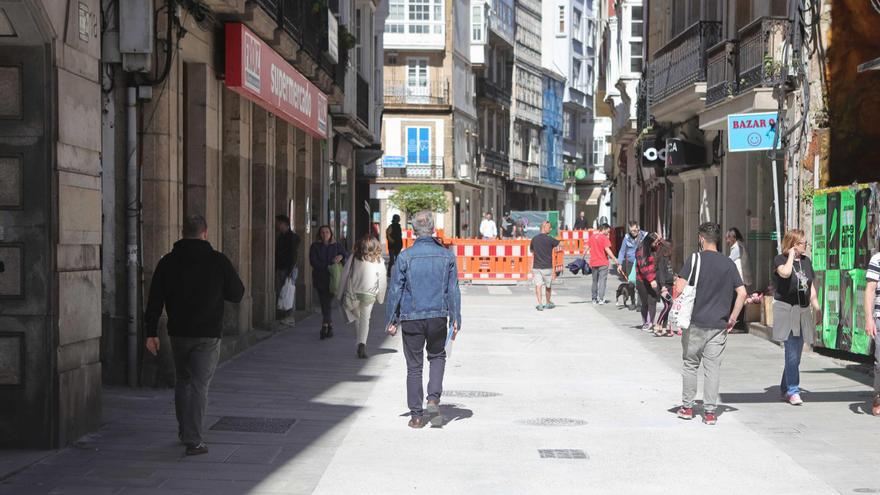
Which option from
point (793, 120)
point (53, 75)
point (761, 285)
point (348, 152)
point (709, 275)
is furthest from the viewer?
point (348, 152)

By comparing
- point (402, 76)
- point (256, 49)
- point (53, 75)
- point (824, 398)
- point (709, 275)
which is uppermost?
point (402, 76)

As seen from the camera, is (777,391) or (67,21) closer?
(67,21)

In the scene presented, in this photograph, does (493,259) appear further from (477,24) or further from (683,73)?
(477,24)

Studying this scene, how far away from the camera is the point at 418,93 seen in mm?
69438

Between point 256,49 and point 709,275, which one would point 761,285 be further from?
point 709,275

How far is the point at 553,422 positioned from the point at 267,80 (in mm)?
8241

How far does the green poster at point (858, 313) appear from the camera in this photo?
1565cm

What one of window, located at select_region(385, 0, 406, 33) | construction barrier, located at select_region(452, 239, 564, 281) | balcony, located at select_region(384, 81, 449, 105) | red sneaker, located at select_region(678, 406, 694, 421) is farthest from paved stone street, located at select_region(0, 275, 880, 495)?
window, located at select_region(385, 0, 406, 33)

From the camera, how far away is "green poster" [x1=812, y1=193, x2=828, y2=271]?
16.8 metres

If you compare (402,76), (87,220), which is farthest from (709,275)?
(402,76)

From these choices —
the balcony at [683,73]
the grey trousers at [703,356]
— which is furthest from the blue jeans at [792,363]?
the balcony at [683,73]

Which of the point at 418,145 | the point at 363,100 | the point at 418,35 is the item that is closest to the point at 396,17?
the point at 418,35

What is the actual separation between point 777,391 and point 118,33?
713 cm

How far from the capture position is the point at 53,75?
10.0m
